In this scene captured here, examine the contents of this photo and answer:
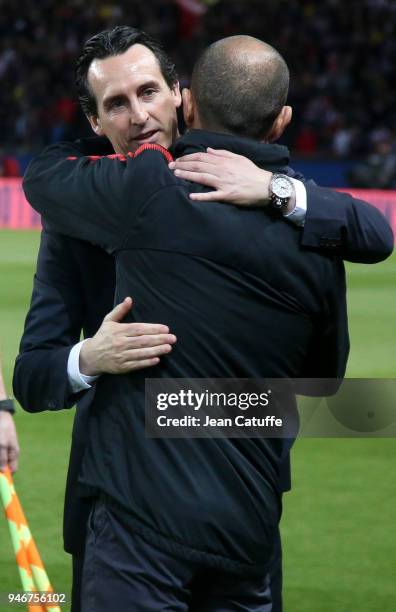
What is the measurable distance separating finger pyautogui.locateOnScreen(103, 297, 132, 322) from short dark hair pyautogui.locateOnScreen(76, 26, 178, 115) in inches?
33.8

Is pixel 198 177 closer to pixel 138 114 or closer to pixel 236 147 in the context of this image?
pixel 236 147

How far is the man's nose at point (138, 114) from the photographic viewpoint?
3.26m

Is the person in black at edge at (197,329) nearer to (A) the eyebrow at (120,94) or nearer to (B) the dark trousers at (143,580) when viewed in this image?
(B) the dark trousers at (143,580)

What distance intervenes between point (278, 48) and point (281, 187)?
2422cm

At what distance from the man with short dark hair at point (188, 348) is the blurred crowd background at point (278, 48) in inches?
756

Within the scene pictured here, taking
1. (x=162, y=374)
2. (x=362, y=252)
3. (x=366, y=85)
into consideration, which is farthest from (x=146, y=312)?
(x=366, y=85)

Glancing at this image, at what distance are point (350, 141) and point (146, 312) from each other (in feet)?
70.2

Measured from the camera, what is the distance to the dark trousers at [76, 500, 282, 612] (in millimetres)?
2615

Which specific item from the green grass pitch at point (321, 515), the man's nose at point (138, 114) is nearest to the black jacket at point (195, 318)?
the man's nose at point (138, 114)

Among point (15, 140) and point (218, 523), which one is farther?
point (15, 140)

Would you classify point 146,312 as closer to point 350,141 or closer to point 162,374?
point 162,374

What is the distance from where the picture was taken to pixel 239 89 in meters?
2.67

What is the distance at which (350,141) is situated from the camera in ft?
77.5

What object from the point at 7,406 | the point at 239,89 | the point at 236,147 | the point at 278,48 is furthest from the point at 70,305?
the point at 278,48
